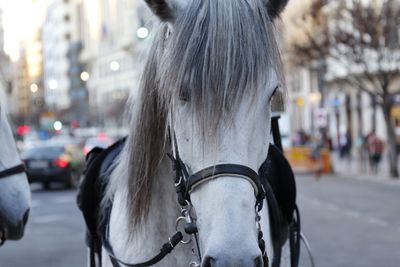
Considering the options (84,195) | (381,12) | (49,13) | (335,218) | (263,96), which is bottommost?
(335,218)

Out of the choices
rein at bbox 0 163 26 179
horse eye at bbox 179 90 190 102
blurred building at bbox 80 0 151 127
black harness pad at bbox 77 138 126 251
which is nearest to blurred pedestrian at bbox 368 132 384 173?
blurred building at bbox 80 0 151 127

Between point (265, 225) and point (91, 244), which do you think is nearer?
point (265, 225)

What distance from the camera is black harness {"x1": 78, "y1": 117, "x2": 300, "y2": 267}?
2609mm

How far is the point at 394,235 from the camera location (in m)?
12.3

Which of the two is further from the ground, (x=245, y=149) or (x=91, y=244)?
(x=245, y=149)

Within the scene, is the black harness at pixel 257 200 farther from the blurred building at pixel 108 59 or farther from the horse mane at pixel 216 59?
the blurred building at pixel 108 59

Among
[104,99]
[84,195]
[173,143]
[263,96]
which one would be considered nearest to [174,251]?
[173,143]

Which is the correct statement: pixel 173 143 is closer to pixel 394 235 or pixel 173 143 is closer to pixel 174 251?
pixel 174 251

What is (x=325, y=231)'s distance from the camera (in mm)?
12797

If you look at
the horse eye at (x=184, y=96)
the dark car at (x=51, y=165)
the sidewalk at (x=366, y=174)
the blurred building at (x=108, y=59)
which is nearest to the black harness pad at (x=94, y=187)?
the horse eye at (x=184, y=96)

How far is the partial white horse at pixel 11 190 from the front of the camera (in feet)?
15.4

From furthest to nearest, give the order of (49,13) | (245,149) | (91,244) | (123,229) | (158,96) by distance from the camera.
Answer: (49,13), (91,244), (123,229), (158,96), (245,149)

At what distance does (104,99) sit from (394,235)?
238 ft

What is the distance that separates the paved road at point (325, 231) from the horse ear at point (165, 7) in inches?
256
